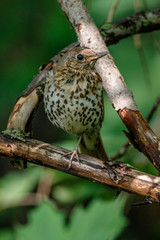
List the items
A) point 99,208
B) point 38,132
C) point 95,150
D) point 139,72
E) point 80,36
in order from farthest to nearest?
point 38,132 < point 139,72 < point 95,150 < point 80,36 < point 99,208

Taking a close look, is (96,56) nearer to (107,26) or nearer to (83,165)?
(107,26)

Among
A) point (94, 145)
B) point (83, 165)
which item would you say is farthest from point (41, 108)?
point (83, 165)

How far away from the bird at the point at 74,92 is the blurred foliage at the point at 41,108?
A: 235 millimetres

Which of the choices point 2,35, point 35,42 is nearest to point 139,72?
point 35,42

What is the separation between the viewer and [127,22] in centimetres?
347

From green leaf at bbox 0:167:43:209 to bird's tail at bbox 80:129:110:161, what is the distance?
1.86 feet

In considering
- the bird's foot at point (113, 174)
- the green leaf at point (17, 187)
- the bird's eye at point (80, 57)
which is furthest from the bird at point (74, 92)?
the bird's foot at point (113, 174)

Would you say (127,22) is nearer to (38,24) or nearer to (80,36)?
(80,36)

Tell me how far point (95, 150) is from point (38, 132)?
96.6 inches

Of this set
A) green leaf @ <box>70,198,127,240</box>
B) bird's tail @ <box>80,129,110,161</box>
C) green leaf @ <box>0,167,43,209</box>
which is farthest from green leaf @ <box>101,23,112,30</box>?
green leaf @ <box>70,198,127,240</box>

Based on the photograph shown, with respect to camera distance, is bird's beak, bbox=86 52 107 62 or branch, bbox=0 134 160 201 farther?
bird's beak, bbox=86 52 107 62

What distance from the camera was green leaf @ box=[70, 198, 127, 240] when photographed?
6.63ft

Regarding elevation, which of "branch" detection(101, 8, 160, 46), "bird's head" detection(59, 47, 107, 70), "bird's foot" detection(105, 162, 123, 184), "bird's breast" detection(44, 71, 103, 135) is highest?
"branch" detection(101, 8, 160, 46)

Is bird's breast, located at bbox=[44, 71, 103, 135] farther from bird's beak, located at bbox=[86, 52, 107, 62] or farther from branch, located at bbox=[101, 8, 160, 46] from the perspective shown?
branch, located at bbox=[101, 8, 160, 46]
